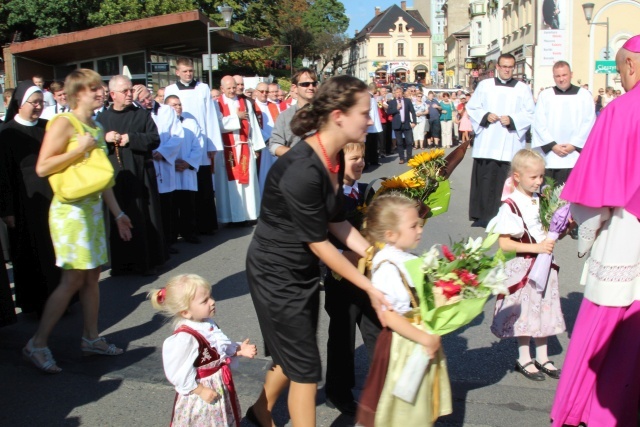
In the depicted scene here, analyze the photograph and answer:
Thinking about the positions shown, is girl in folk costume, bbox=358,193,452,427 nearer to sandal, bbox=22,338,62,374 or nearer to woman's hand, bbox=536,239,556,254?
woman's hand, bbox=536,239,556,254

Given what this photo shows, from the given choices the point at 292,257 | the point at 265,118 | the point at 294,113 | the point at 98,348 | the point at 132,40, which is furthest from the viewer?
the point at 132,40

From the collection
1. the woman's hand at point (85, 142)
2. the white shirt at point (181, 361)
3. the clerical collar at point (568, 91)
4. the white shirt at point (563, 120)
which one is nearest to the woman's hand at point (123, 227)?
the woman's hand at point (85, 142)

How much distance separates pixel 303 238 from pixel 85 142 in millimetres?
2273

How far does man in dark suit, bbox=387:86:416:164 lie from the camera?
18.3 metres

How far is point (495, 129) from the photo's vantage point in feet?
31.8

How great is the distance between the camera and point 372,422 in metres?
3.48

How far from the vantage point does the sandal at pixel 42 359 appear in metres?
4.95

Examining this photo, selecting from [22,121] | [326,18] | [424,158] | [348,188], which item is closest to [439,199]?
[424,158]

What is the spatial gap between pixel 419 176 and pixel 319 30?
270 feet

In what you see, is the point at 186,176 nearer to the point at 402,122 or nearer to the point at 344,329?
the point at 344,329

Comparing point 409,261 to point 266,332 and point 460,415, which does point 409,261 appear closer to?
point 266,332

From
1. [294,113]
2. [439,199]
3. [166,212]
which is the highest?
[294,113]

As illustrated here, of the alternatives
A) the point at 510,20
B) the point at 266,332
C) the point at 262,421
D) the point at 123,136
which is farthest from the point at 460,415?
the point at 510,20

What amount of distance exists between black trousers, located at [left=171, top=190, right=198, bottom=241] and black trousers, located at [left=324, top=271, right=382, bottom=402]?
5.20 metres
